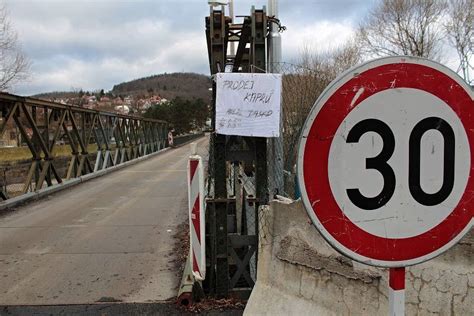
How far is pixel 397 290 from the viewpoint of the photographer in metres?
1.88

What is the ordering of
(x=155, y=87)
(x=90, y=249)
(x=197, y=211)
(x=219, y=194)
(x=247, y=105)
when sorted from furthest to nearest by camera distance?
(x=155, y=87) → (x=90, y=249) → (x=219, y=194) → (x=247, y=105) → (x=197, y=211)

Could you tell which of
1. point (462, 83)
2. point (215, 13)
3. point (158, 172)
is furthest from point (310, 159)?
point (158, 172)

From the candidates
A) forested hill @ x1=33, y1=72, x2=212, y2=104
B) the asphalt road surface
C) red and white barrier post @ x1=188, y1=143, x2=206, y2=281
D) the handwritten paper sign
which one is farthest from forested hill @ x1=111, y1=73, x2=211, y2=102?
red and white barrier post @ x1=188, y1=143, x2=206, y2=281

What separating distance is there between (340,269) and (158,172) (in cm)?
1566

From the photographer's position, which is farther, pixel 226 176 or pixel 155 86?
pixel 155 86

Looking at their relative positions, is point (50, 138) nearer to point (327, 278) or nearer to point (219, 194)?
point (219, 194)

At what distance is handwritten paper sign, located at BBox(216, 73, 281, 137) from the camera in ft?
13.8

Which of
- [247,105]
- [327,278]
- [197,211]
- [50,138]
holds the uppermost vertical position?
[247,105]

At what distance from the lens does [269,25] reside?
4.88 m

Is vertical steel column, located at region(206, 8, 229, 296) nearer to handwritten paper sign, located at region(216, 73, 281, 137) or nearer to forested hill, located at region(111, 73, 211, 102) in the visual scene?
handwritten paper sign, located at region(216, 73, 281, 137)

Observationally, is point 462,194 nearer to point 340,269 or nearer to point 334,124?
point 334,124

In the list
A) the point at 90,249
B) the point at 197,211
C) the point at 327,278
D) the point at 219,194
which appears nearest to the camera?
the point at 327,278

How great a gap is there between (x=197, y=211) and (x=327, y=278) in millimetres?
1289

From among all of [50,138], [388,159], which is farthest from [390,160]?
[50,138]
